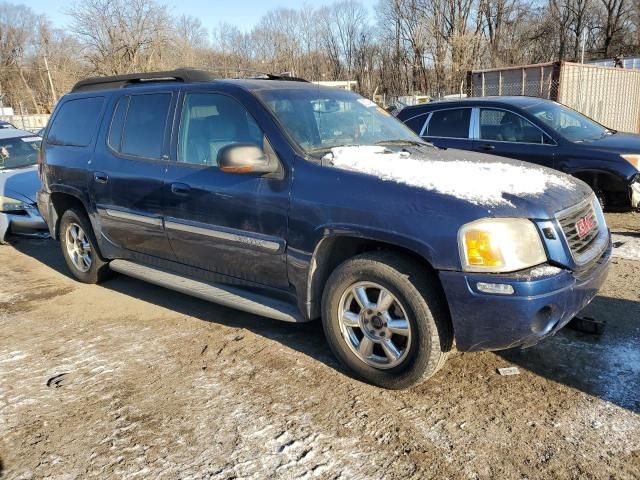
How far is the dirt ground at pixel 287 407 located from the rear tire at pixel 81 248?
41.2 inches

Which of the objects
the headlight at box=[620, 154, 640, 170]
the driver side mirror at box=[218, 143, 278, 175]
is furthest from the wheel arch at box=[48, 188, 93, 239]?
the headlight at box=[620, 154, 640, 170]

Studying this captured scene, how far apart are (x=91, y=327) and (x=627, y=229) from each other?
20.0ft

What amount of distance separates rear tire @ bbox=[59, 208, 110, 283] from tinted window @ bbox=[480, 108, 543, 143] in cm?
532

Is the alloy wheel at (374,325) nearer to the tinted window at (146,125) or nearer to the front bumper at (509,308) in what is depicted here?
the front bumper at (509,308)

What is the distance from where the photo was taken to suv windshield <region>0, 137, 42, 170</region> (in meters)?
8.38

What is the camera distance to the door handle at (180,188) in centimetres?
393

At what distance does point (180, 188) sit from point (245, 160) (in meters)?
0.86

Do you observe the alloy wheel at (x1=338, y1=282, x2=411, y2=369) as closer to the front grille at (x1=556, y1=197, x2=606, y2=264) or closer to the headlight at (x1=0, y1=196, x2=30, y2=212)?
the front grille at (x1=556, y1=197, x2=606, y2=264)

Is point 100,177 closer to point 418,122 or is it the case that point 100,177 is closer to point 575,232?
point 575,232

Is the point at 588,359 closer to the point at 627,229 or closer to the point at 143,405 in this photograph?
the point at 143,405

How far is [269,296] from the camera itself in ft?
12.2

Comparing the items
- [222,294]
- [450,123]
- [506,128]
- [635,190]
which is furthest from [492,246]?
[450,123]

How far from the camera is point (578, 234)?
3.08m

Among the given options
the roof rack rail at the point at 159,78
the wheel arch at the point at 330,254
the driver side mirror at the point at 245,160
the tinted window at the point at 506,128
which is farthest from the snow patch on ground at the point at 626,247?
the driver side mirror at the point at 245,160
